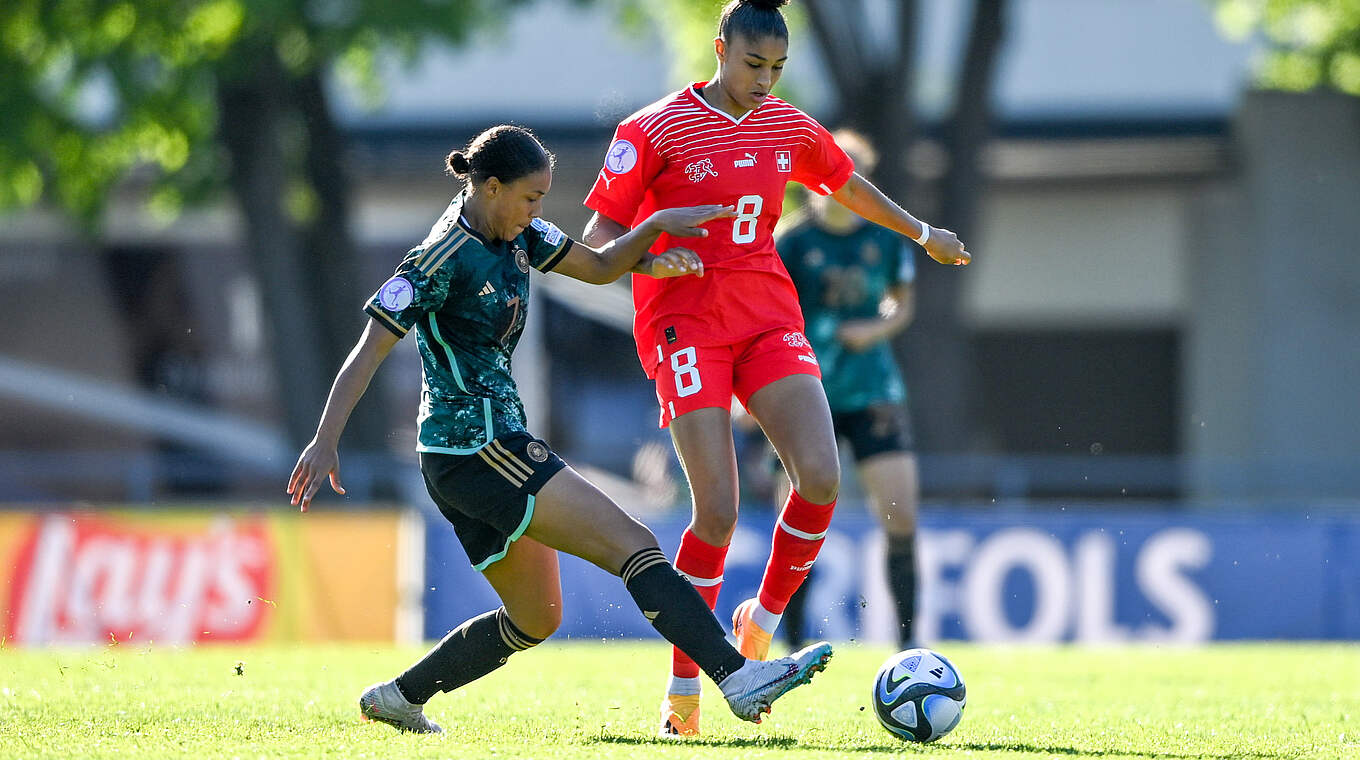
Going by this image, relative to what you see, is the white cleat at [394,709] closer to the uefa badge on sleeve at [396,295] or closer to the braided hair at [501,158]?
the uefa badge on sleeve at [396,295]

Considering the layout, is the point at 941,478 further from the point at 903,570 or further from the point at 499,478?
the point at 499,478

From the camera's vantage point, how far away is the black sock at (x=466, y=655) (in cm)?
561

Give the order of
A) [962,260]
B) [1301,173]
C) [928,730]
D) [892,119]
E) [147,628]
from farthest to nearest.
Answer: [1301,173]
[892,119]
[147,628]
[962,260]
[928,730]

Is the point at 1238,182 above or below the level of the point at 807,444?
above

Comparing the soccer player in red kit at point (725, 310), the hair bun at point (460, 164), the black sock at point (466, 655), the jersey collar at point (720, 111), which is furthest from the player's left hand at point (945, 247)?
the black sock at point (466, 655)

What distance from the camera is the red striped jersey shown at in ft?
18.9

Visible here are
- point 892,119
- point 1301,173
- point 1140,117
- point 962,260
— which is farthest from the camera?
point 1140,117

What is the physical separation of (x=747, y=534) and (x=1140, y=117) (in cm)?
1311

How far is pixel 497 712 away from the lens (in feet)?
20.7

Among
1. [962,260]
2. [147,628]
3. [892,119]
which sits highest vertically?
[892,119]

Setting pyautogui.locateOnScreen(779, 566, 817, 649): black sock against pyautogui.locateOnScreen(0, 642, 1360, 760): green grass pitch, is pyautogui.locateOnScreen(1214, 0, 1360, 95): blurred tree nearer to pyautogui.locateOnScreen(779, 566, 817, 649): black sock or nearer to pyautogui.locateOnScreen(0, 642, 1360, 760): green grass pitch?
pyautogui.locateOnScreen(0, 642, 1360, 760): green grass pitch

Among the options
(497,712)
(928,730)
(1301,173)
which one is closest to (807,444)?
(928,730)

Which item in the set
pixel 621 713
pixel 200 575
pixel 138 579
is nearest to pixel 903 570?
pixel 621 713

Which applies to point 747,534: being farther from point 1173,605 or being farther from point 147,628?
point 147,628
